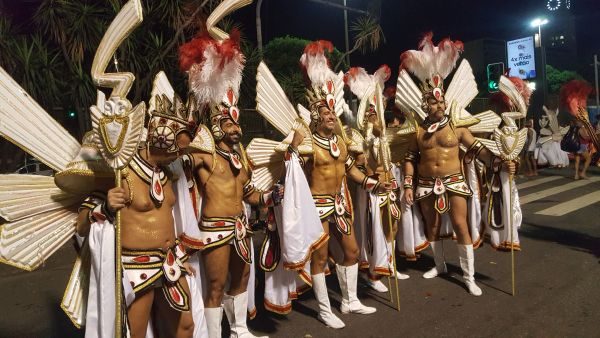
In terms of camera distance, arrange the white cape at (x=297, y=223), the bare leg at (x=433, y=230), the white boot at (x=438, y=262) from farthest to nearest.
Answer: the white boot at (x=438, y=262) < the bare leg at (x=433, y=230) < the white cape at (x=297, y=223)

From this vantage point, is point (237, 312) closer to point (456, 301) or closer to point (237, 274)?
point (237, 274)

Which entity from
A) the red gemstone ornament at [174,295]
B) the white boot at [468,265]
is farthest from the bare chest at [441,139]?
the red gemstone ornament at [174,295]

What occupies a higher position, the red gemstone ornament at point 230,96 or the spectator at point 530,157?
the red gemstone ornament at point 230,96

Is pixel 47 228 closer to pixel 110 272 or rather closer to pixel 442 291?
pixel 110 272

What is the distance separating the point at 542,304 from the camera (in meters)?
4.22

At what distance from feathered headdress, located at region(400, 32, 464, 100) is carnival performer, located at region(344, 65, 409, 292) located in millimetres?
446

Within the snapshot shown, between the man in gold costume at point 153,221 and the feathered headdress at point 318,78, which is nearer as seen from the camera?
the man in gold costume at point 153,221

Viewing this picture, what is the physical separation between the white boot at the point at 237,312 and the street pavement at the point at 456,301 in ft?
1.27

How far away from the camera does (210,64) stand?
10.0ft

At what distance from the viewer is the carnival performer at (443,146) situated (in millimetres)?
4668

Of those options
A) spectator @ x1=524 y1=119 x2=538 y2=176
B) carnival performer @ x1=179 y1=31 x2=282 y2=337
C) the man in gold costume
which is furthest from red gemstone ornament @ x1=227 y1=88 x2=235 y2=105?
spectator @ x1=524 y1=119 x2=538 y2=176

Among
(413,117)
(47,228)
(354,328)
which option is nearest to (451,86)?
(413,117)

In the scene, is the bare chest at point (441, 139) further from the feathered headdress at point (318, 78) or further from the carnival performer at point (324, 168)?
the feathered headdress at point (318, 78)

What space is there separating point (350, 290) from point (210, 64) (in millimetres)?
2398
